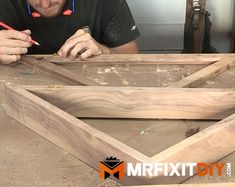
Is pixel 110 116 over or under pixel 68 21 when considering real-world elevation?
under

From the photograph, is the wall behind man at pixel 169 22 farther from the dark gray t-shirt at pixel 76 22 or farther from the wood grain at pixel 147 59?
the wood grain at pixel 147 59

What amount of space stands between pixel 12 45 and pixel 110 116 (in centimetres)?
51

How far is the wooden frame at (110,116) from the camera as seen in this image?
0.85 meters

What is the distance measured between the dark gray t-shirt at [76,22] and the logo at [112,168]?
97 centimetres

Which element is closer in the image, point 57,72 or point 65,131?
point 65,131

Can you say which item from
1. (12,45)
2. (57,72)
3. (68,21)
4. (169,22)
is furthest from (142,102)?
(169,22)

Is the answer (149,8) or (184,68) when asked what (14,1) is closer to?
(184,68)

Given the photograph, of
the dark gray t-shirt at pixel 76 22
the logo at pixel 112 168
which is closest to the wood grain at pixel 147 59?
the dark gray t-shirt at pixel 76 22

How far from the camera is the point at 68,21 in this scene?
1.73 metres

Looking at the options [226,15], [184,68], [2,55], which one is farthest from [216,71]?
[226,15]

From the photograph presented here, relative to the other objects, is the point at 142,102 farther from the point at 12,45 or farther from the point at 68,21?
the point at 68,21

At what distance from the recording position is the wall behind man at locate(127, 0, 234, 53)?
2703 millimetres

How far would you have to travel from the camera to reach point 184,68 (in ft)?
4.60

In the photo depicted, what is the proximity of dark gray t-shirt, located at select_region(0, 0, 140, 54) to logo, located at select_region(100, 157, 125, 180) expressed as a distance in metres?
0.97
